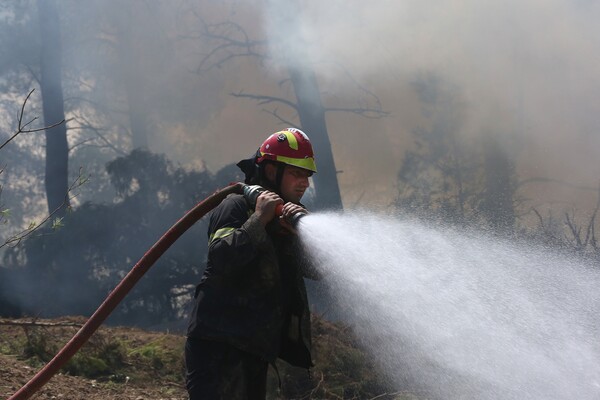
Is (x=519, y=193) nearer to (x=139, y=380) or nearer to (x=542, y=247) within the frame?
(x=542, y=247)

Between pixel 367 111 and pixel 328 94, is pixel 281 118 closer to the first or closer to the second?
pixel 328 94

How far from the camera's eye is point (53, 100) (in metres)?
16.6

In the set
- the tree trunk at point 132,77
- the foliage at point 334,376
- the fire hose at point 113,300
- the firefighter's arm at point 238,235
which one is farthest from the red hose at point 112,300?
the tree trunk at point 132,77

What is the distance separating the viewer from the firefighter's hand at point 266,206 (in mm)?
3578

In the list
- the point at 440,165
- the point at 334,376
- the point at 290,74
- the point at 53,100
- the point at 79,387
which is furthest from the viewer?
the point at 290,74

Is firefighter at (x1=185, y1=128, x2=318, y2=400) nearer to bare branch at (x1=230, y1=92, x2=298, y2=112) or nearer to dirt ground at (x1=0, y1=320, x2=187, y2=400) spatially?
dirt ground at (x1=0, y1=320, x2=187, y2=400)

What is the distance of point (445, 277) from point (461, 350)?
1346 millimetres

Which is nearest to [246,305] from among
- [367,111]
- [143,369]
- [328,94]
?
[143,369]

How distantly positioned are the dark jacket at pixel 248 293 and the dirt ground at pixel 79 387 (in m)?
3.18

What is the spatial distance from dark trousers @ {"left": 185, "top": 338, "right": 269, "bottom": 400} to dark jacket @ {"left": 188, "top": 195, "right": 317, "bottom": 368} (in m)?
0.06

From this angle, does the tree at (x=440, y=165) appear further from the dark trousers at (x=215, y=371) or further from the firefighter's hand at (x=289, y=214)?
the dark trousers at (x=215, y=371)

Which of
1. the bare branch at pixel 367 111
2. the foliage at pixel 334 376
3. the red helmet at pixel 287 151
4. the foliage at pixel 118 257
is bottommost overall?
the foliage at pixel 334 376

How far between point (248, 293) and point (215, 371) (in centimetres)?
40

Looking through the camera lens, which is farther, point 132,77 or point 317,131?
point 132,77
